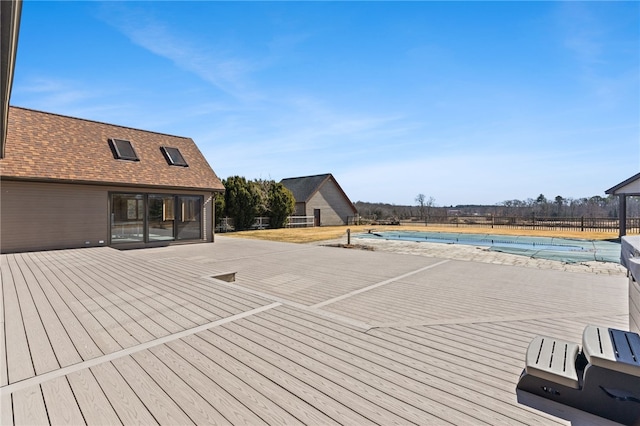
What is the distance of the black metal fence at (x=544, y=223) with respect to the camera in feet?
63.4

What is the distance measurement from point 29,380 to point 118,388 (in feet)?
2.27

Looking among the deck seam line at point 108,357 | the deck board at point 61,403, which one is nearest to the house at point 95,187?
the deck seam line at point 108,357

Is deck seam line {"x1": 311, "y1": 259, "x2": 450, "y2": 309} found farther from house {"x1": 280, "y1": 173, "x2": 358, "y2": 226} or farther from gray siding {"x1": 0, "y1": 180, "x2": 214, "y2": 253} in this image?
house {"x1": 280, "y1": 173, "x2": 358, "y2": 226}

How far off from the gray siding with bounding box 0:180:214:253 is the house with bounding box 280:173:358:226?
16884 mm

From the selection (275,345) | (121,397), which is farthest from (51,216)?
(275,345)

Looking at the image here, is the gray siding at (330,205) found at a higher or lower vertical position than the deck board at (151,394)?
Result: higher

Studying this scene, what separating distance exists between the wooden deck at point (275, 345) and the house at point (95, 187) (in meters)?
3.96

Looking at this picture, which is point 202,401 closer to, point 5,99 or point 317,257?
point 5,99

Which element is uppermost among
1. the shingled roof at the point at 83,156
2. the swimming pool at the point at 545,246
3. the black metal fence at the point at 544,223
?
the shingled roof at the point at 83,156

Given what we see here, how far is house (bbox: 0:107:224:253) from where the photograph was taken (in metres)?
8.52

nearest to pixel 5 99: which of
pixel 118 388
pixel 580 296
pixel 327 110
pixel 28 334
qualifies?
pixel 28 334

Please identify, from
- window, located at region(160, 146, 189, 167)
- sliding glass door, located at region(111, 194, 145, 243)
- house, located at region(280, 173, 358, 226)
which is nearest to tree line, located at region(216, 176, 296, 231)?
house, located at region(280, 173, 358, 226)

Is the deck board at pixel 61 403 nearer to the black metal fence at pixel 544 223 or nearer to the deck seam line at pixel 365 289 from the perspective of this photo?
the deck seam line at pixel 365 289

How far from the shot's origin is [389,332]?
3115mm
